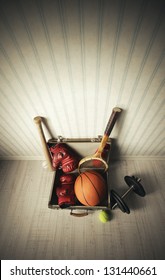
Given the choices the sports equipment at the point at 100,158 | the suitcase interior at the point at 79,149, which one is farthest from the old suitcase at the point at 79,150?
the sports equipment at the point at 100,158

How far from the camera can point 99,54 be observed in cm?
105

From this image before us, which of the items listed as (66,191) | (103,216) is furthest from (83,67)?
(103,216)

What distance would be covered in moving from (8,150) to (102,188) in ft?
3.91

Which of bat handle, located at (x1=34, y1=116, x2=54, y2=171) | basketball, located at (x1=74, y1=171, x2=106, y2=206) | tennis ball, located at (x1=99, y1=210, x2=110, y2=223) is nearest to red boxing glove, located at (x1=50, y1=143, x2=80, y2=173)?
bat handle, located at (x1=34, y1=116, x2=54, y2=171)

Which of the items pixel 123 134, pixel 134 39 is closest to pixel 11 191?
pixel 123 134

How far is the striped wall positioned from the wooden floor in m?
0.55

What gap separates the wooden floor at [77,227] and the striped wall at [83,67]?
547mm

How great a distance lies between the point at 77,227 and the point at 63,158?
65cm

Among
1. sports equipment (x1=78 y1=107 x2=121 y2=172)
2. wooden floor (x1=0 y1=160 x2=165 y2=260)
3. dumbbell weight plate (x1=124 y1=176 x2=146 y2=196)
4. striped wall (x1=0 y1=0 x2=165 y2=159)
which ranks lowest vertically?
wooden floor (x1=0 y1=160 x2=165 y2=260)

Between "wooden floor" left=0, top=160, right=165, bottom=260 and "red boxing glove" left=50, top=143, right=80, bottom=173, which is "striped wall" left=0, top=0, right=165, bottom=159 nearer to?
"red boxing glove" left=50, top=143, right=80, bottom=173

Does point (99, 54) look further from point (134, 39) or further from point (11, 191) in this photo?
point (11, 191)

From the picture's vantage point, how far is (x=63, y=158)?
163cm

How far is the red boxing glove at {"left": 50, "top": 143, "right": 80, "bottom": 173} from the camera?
162 cm

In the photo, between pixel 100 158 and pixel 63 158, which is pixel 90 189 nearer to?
pixel 100 158
